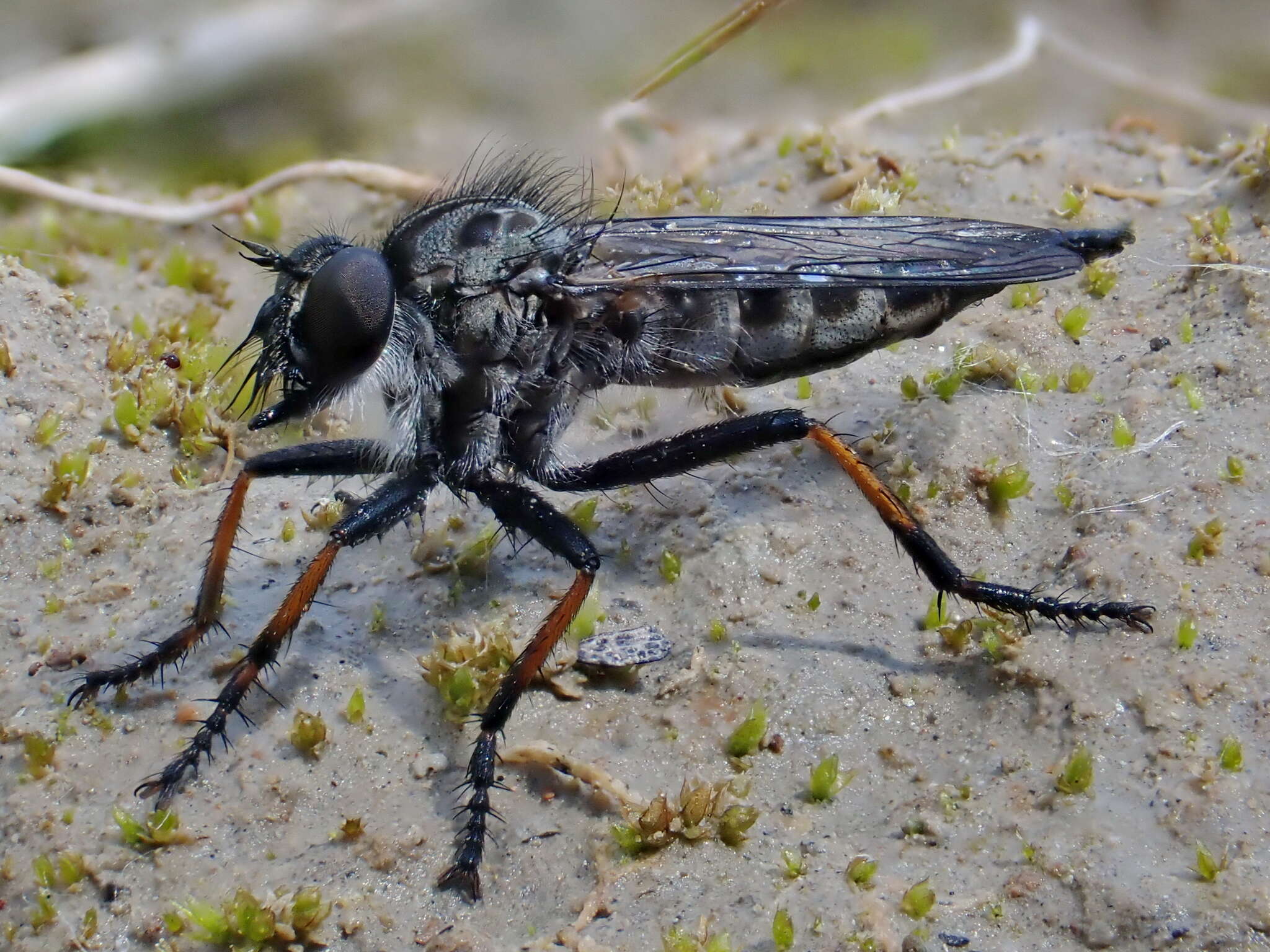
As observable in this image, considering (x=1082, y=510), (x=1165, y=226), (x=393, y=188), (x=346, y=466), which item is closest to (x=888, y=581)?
(x=1082, y=510)

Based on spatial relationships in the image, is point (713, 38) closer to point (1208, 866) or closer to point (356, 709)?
point (356, 709)

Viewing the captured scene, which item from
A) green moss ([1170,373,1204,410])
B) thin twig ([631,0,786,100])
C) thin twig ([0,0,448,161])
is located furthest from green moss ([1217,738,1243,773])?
thin twig ([0,0,448,161])

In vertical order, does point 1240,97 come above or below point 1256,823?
above

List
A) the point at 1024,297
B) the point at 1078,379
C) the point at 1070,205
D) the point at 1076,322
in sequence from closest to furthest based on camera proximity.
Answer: the point at 1078,379 → the point at 1076,322 → the point at 1024,297 → the point at 1070,205

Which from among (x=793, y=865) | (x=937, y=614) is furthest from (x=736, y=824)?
(x=937, y=614)

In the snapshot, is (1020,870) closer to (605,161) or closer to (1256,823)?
(1256,823)
